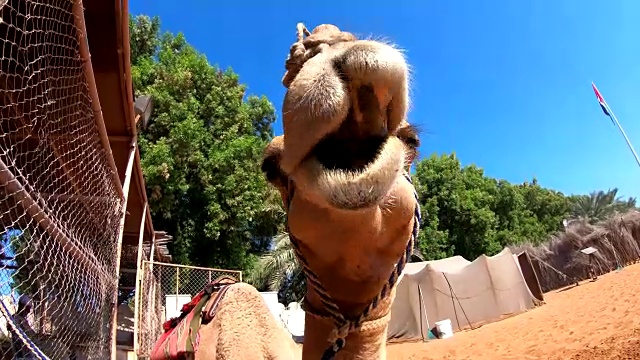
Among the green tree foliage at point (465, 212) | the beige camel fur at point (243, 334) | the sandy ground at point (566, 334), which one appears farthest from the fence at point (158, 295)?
the green tree foliage at point (465, 212)

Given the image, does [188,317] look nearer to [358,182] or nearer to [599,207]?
[358,182]

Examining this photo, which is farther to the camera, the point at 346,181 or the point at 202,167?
the point at 202,167

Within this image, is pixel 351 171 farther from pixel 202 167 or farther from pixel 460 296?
pixel 460 296

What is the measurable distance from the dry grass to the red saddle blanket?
2341cm

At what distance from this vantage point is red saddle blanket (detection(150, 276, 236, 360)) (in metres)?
2.85

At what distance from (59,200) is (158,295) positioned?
20.6 ft

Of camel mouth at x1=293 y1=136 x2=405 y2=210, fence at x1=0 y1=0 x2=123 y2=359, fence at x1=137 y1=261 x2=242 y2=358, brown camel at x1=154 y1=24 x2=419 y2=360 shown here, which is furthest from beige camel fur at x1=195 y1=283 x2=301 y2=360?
fence at x1=137 y1=261 x2=242 y2=358

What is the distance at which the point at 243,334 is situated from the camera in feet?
8.83

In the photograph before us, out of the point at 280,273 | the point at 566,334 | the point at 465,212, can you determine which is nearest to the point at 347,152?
the point at 566,334

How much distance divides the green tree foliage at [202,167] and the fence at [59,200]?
12132mm

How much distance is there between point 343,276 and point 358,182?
42cm

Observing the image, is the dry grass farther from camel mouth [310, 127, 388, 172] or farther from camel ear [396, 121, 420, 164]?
camel mouth [310, 127, 388, 172]

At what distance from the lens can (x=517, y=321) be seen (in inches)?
633

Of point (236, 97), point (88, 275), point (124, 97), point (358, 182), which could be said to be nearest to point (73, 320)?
point (88, 275)
